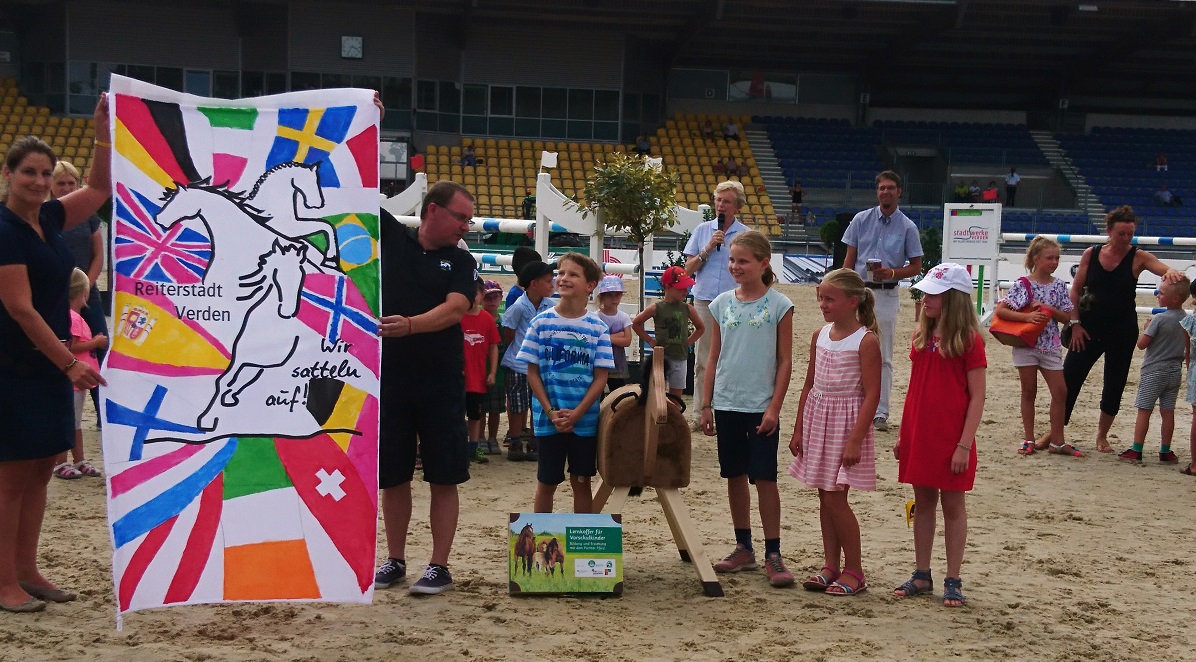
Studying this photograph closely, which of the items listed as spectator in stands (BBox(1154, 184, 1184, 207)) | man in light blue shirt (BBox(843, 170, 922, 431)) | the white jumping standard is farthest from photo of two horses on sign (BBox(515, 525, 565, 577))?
spectator in stands (BBox(1154, 184, 1184, 207))

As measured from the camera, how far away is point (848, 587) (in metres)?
5.00

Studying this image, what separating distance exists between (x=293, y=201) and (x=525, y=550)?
167 cm

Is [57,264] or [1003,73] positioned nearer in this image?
[57,264]

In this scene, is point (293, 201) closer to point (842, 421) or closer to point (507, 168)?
point (842, 421)

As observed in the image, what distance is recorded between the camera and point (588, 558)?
16.2 ft

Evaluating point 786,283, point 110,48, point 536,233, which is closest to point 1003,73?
point 786,283

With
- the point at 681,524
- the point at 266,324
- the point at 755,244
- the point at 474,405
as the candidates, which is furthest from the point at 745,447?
the point at 474,405

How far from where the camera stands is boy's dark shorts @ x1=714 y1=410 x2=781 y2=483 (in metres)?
5.14

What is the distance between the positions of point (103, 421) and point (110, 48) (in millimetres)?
29751

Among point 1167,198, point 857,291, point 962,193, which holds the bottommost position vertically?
point 857,291

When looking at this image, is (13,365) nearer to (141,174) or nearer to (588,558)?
(141,174)

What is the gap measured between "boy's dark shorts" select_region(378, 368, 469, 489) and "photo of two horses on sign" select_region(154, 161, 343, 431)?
1.84 ft

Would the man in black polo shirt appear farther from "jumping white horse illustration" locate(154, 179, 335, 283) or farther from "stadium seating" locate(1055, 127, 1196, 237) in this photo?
"stadium seating" locate(1055, 127, 1196, 237)

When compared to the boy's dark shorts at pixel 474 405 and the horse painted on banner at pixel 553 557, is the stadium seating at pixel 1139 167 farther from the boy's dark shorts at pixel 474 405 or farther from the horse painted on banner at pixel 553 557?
the horse painted on banner at pixel 553 557
